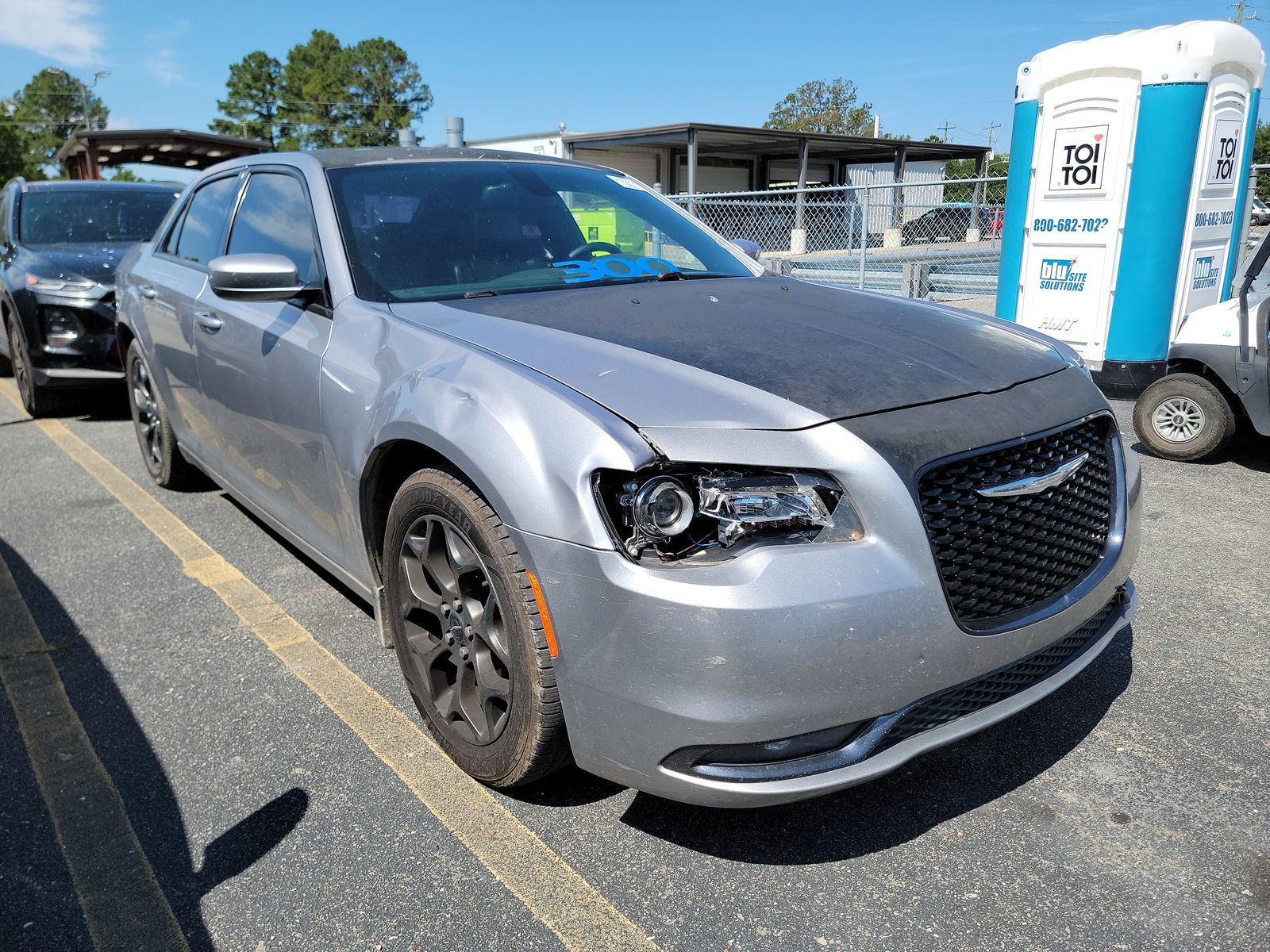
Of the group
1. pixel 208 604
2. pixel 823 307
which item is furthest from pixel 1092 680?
pixel 208 604

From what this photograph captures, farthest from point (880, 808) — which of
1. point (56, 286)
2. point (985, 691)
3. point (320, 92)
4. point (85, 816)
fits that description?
point (320, 92)

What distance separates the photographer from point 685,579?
1848 mm

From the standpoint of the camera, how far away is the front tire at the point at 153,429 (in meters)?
4.95

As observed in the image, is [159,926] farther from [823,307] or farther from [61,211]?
[61,211]

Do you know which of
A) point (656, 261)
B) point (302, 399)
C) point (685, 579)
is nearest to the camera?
point (685, 579)

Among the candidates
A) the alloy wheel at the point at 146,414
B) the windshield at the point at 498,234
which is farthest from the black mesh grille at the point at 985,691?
the alloy wheel at the point at 146,414

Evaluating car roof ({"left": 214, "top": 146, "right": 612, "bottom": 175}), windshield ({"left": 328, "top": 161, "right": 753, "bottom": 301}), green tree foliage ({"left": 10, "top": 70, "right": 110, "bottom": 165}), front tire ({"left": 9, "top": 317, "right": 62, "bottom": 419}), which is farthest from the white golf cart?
green tree foliage ({"left": 10, "top": 70, "right": 110, "bottom": 165})

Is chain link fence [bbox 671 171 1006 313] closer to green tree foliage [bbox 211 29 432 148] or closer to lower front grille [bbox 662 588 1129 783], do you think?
lower front grille [bbox 662 588 1129 783]

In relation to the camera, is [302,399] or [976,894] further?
[302,399]

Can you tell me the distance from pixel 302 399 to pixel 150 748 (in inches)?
44.5

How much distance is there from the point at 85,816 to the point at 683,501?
182 centimetres

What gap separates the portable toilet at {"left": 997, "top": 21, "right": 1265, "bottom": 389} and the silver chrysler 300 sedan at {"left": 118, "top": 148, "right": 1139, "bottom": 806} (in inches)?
217

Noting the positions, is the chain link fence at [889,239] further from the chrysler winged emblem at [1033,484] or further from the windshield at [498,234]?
the chrysler winged emblem at [1033,484]

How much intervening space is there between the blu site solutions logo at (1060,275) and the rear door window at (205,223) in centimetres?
657
